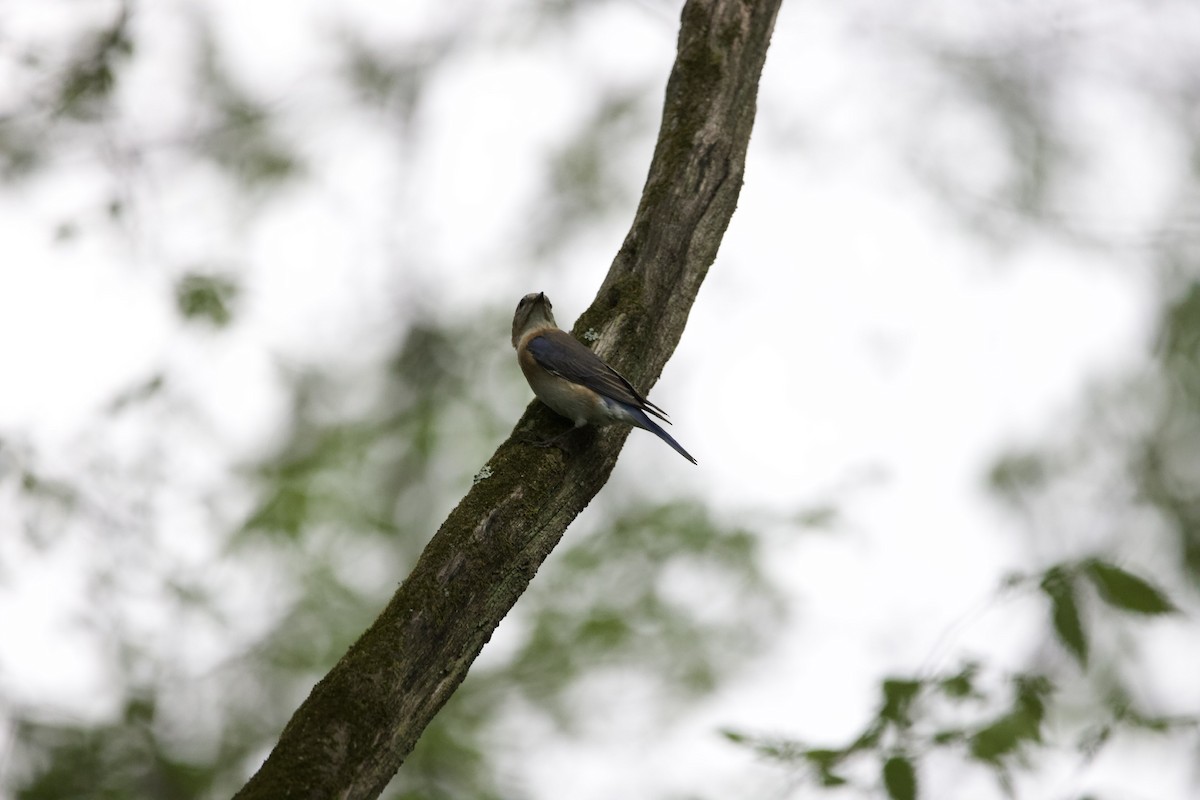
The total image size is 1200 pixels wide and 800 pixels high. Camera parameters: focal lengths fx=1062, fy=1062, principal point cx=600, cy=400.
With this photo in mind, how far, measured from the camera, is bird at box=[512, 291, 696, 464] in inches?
188

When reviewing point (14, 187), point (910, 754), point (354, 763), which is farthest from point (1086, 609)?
point (14, 187)

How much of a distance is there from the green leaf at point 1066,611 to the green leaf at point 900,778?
0.54m

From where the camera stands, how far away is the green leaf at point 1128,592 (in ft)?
8.76

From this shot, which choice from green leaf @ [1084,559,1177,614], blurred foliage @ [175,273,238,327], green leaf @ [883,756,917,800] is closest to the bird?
green leaf @ [883,756,917,800]

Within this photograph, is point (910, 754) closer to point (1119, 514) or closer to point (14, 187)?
point (1119, 514)

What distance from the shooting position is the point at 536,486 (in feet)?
13.4

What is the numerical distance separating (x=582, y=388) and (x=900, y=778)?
92.3 inches

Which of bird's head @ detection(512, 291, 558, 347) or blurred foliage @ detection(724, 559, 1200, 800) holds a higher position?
bird's head @ detection(512, 291, 558, 347)

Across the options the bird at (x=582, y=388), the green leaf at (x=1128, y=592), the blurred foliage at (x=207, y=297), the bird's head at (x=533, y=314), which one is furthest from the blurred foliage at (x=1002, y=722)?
the blurred foliage at (x=207, y=297)

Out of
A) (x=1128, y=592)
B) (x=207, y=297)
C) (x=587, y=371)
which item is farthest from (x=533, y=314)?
(x=1128, y=592)

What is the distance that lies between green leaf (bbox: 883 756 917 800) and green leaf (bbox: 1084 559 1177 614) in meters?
0.70

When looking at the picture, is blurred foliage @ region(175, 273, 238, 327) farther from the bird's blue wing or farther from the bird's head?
the bird's blue wing

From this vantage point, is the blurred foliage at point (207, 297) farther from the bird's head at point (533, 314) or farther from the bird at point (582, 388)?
the bird at point (582, 388)

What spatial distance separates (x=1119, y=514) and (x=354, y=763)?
12.4ft
